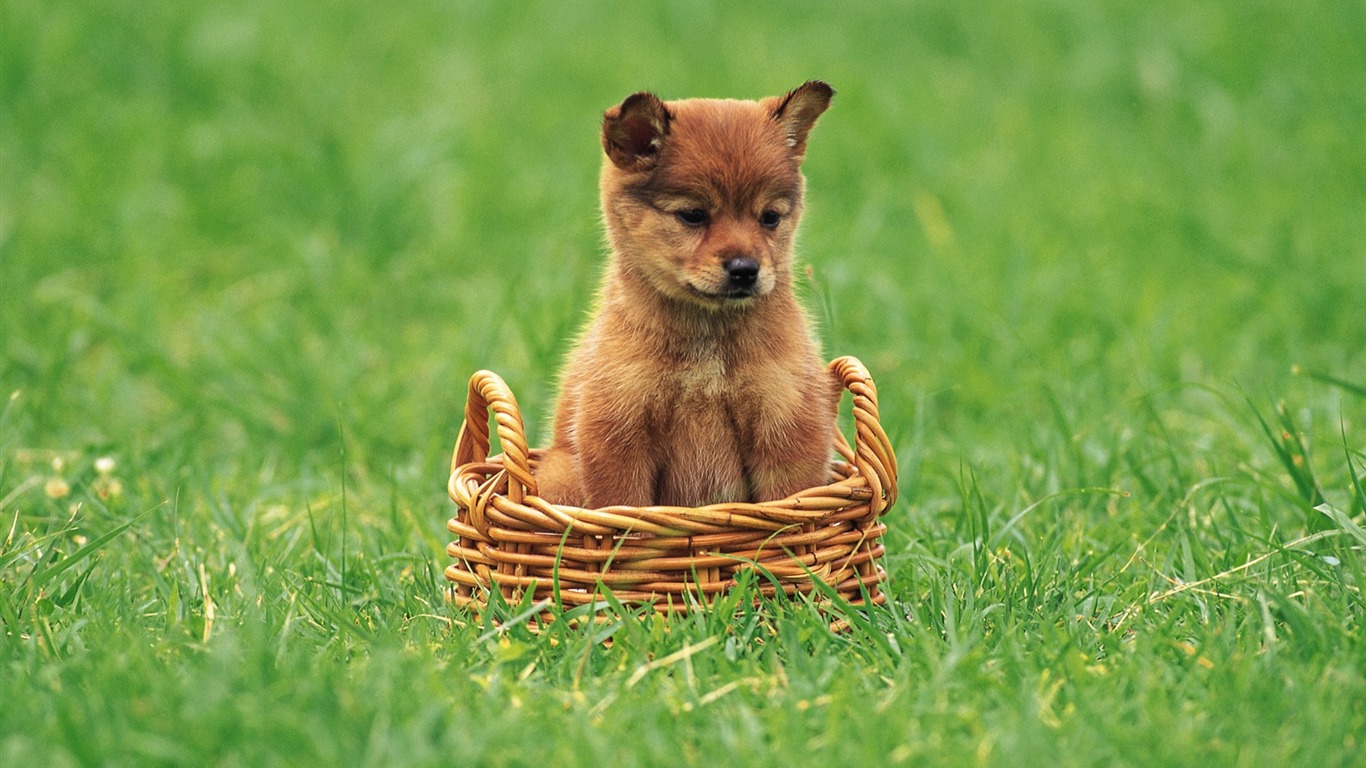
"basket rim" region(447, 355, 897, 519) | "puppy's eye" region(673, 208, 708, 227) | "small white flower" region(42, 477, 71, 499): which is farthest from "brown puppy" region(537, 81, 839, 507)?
"small white flower" region(42, 477, 71, 499)

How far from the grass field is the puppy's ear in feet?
2.10

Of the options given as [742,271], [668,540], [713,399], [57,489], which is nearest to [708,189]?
[742,271]

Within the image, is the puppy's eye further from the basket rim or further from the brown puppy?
the basket rim

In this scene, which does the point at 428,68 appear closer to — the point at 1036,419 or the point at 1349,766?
the point at 1036,419

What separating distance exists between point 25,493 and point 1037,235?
5.24 meters

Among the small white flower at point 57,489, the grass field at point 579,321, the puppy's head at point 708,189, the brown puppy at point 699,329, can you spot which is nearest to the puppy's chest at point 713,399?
the brown puppy at point 699,329

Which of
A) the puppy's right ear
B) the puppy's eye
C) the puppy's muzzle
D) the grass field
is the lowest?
the grass field

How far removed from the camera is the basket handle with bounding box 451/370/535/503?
11.9 ft

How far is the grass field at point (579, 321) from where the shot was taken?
3.13 meters

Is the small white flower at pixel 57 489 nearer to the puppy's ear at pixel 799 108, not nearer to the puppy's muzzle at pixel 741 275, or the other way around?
the puppy's muzzle at pixel 741 275

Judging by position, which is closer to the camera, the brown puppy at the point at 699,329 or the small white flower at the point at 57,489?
the brown puppy at the point at 699,329

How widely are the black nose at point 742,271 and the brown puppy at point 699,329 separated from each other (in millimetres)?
26

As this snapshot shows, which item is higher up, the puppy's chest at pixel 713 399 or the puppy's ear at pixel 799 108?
the puppy's ear at pixel 799 108

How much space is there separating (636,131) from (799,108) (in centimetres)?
46
